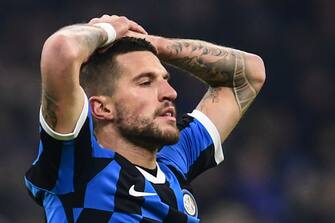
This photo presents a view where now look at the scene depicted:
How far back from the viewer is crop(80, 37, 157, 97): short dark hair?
333 centimetres

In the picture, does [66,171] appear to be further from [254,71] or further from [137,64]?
[254,71]

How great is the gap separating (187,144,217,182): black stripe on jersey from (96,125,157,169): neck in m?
0.34

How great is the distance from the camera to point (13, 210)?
20.9 feet

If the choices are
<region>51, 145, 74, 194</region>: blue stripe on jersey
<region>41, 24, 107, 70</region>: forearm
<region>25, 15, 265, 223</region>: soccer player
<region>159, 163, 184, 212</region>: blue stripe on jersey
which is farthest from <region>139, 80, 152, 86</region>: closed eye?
<region>51, 145, 74, 194</region>: blue stripe on jersey

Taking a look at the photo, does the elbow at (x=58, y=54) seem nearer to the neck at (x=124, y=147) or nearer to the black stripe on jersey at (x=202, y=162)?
the neck at (x=124, y=147)

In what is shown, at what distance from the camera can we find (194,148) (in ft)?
12.2

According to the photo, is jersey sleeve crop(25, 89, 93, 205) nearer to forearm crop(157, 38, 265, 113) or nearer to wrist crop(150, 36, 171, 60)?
wrist crop(150, 36, 171, 60)

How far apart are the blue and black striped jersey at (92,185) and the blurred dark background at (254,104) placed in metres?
3.21

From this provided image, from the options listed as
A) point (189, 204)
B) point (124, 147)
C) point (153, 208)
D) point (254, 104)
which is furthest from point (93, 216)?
point (254, 104)

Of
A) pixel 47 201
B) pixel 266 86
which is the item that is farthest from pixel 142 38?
pixel 266 86

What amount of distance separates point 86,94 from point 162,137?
0.31 meters

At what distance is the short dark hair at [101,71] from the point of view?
10.9 feet

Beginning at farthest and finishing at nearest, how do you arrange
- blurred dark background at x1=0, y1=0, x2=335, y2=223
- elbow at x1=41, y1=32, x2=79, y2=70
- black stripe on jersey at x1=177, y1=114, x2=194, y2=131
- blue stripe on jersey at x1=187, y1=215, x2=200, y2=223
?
blurred dark background at x1=0, y1=0, x2=335, y2=223
black stripe on jersey at x1=177, y1=114, x2=194, y2=131
blue stripe on jersey at x1=187, y1=215, x2=200, y2=223
elbow at x1=41, y1=32, x2=79, y2=70

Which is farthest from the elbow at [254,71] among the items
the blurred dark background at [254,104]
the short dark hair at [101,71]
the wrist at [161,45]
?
the blurred dark background at [254,104]
